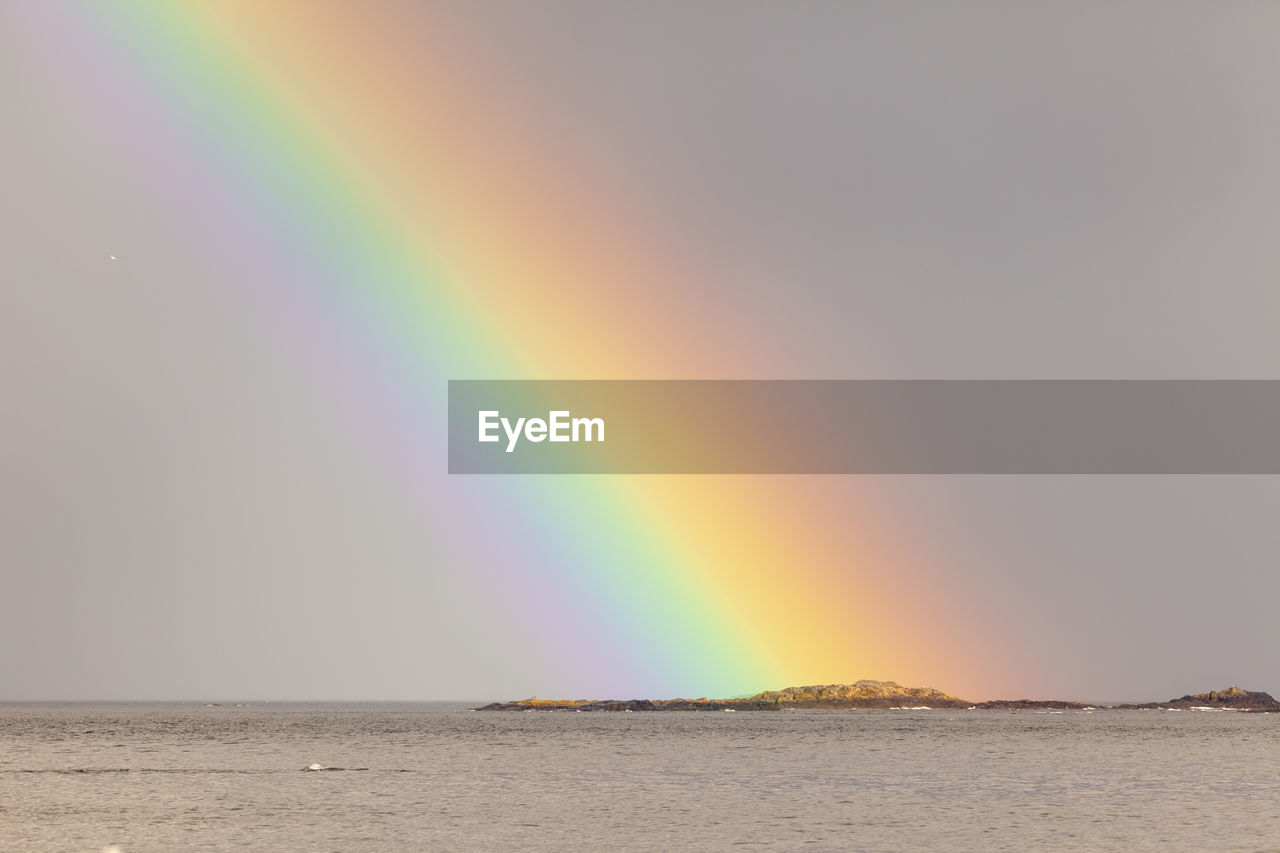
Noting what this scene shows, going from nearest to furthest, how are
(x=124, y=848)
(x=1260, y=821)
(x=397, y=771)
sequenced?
(x=124, y=848) → (x=1260, y=821) → (x=397, y=771)

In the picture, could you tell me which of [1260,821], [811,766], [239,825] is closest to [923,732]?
[811,766]

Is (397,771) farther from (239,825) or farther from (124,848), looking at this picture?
(124,848)

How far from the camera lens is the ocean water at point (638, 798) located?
51.0 metres

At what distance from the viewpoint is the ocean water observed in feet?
167


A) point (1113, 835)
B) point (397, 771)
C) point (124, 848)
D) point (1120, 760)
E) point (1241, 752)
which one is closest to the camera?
point (124, 848)

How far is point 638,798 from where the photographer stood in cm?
7019

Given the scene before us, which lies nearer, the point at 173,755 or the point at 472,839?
the point at 472,839

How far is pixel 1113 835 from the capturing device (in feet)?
172

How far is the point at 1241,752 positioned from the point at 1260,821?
78.1 meters

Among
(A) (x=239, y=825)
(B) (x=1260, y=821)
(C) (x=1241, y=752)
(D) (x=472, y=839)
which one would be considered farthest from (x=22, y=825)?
(C) (x=1241, y=752)

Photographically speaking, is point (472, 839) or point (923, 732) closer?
point (472, 839)

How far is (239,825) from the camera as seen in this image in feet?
185

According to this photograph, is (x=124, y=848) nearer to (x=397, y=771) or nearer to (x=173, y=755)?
(x=397, y=771)

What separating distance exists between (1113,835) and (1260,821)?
8867 millimetres
